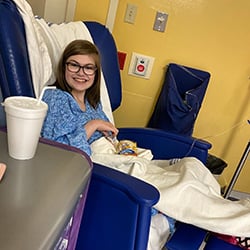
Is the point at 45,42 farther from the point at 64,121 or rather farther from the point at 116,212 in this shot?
the point at 116,212

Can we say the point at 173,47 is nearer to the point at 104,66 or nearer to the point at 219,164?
the point at 104,66

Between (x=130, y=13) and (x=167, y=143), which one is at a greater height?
(x=130, y=13)

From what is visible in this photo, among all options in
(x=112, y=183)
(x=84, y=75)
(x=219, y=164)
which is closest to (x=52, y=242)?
(x=112, y=183)

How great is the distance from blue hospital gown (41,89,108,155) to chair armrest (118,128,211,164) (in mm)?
377

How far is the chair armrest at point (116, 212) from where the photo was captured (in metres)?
0.92

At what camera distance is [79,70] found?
1278 millimetres

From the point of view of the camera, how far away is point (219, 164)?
2010 mm

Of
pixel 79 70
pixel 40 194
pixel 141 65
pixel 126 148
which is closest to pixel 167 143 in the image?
pixel 126 148

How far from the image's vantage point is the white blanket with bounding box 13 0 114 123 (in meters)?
1.10

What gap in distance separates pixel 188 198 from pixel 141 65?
3.65 feet

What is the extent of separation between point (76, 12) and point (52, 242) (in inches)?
57.9

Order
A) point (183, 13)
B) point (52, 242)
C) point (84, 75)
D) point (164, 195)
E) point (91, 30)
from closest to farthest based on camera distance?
point (52, 242) → point (164, 195) → point (84, 75) → point (91, 30) → point (183, 13)

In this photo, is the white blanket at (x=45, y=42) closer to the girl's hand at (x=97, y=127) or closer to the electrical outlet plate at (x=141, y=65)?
the girl's hand at (x=97, y=127)

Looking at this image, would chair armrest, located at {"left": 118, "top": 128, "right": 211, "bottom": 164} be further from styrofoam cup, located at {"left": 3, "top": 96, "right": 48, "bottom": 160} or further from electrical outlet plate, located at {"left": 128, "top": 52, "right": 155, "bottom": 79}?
styrofoam cup, located at {"left": 3, "top": 96, "right": 48, "bottom": 160}
